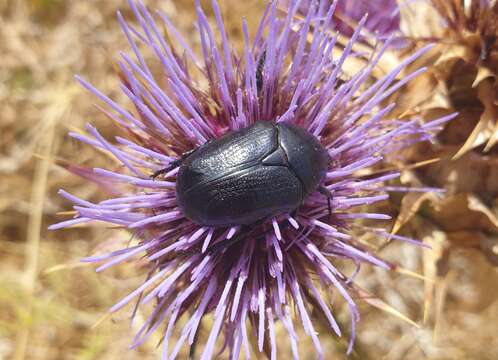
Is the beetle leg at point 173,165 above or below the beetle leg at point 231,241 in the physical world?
above

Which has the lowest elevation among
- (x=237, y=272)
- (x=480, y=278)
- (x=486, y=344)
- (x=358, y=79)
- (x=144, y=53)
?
(x=486, y=344)

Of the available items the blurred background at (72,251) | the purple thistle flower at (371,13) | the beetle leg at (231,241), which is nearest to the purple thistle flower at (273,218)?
the beetle leg at (231,241)

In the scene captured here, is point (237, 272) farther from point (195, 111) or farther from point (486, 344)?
point (486, 344)

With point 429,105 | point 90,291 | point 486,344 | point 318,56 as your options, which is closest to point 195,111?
point 318,56

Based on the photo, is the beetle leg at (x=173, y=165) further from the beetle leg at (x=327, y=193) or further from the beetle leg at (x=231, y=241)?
the beetle leg at (x=327, y=193)

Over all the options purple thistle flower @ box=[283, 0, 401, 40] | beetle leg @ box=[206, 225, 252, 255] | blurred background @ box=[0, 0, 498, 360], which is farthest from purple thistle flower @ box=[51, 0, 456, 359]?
blurred background @ box=[0, 0, 498, 360]
